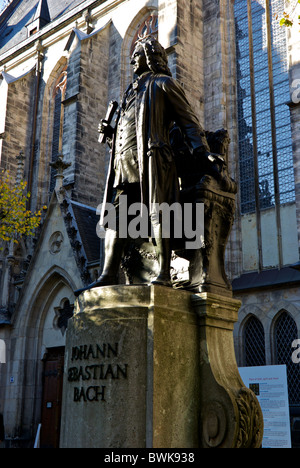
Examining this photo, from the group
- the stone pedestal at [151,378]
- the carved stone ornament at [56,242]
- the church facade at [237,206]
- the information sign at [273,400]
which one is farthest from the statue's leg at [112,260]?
the carved stone ornament at [56,242]

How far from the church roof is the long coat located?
22463mm

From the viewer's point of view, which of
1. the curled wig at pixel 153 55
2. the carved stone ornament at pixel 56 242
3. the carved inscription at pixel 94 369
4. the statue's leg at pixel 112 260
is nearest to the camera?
the carved inscription at pixel 94 369

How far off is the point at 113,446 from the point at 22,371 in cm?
1327

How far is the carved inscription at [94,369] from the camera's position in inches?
150

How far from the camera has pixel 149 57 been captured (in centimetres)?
483

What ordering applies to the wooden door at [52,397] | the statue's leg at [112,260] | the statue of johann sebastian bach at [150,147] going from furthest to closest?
1. the wooden door at [52,397]
2. the statue's leg at [112,260]
3. the statue of johann sebastian bach at [150,147]

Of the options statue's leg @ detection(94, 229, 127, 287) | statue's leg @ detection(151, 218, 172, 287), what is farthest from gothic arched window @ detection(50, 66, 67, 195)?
statue's leg @ detection(151, 218, 172, 287)

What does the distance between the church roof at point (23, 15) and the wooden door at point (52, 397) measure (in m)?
16.8

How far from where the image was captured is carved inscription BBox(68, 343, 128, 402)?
3.80 metres

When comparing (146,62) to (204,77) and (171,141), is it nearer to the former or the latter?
(171,141)

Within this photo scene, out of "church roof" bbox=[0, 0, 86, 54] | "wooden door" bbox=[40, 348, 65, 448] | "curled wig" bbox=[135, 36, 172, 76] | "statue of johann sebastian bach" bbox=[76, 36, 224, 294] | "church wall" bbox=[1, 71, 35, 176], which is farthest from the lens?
"church roof" bbox=[0, 0, 86, 54]

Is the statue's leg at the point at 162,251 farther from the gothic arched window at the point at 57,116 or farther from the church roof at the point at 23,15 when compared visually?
the church roof at the point at 23,15

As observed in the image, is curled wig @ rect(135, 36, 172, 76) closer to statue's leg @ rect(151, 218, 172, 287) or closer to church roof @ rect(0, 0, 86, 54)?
statue's leg @ rect(151, 218, 172, 287)

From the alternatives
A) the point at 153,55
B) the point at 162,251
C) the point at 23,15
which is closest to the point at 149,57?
the point at 153,55
